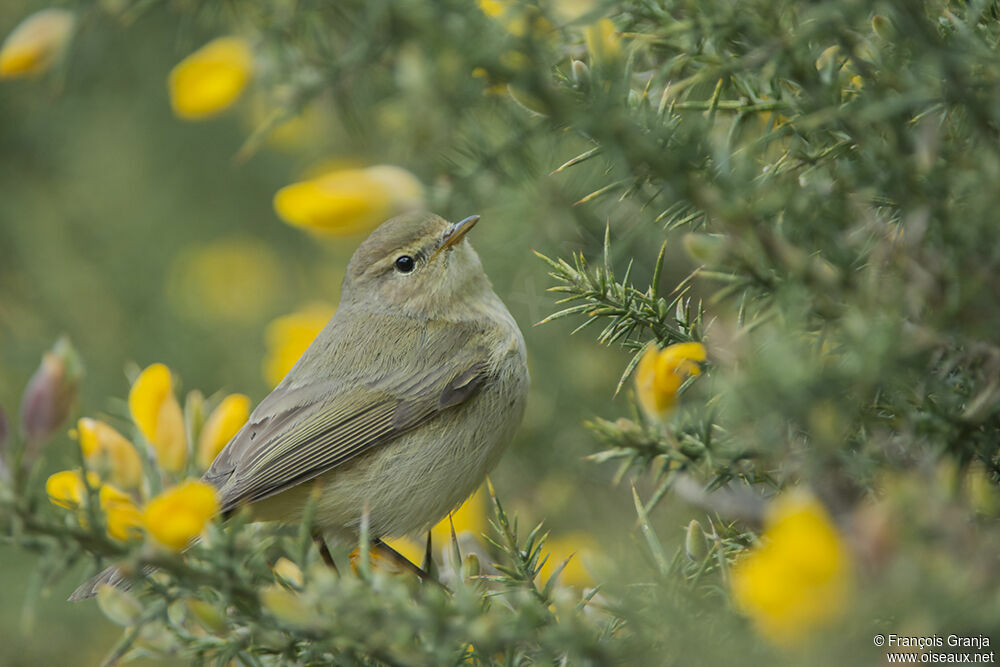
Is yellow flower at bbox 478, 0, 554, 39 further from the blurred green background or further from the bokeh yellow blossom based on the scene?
the bokeh yellow blossom

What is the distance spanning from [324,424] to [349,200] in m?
1.21

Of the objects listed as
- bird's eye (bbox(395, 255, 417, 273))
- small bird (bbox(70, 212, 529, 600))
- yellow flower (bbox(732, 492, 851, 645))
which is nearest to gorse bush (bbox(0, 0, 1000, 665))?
yellow flower (bbox(732, 492, 851, 645))

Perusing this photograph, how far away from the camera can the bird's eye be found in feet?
13.2

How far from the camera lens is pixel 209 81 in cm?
266

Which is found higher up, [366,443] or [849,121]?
[849,121]

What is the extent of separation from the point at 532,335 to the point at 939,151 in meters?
2.53

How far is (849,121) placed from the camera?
4.65 feet

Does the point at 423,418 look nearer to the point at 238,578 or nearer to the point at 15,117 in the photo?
the point at 238,578

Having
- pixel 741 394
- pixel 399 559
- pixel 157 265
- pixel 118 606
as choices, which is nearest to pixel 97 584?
pixel 399 559

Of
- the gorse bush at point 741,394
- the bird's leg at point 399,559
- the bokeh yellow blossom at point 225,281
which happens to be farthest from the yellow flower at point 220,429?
the bokeh yellow blossom at point 225,281

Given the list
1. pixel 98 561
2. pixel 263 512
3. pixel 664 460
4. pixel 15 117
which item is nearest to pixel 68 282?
pixel 15 117

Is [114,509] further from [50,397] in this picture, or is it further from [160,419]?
[160,419]

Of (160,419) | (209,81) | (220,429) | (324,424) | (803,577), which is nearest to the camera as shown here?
(803,577)

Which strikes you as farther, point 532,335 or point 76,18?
point 532,335
